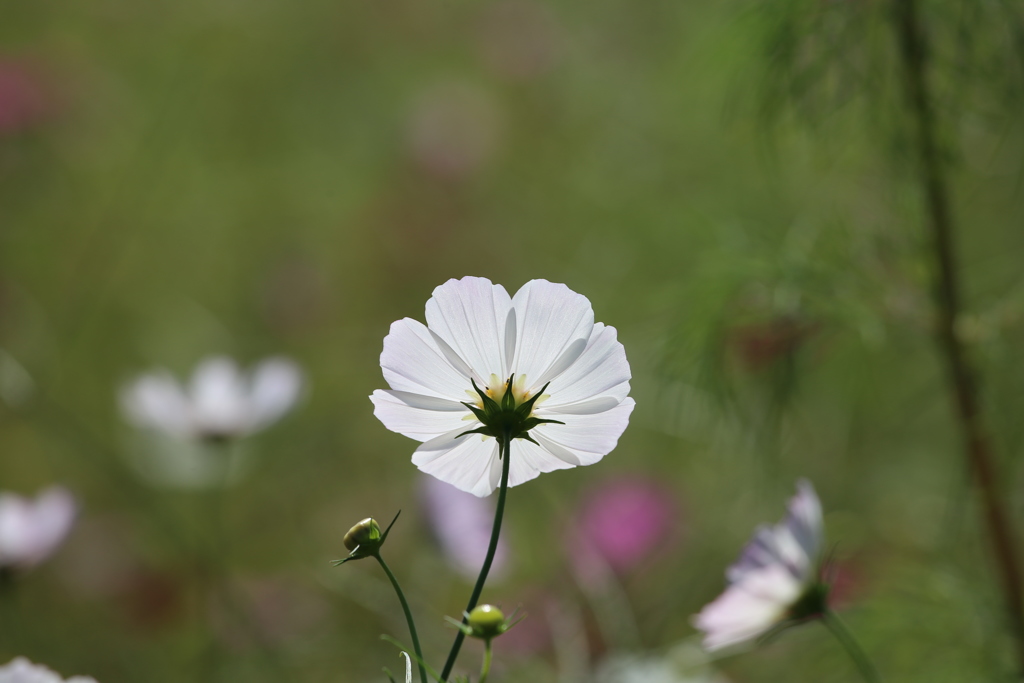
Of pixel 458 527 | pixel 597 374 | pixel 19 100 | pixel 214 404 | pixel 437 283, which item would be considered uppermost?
pixel 19 100

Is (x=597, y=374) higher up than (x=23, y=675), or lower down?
higher up

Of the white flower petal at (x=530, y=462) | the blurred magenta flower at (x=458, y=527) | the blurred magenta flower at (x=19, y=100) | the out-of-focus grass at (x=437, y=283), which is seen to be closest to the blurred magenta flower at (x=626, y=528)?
the out-of-focus grass at (x=437, y=283)

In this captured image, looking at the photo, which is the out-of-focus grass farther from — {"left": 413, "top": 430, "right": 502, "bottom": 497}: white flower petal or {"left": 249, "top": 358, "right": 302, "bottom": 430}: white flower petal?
{"left": 413, "top": 430, "right": 502, "bottom": 497}: white flower petal

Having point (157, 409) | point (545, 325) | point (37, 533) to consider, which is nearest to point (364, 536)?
point (545, 325)

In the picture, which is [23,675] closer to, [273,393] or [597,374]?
[597,374]

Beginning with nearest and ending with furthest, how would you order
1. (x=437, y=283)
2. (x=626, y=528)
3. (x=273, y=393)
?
(x=273, y=393) → (x=626, y=528) → (x=437, y=283)

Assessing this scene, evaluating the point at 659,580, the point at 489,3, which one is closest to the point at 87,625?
the point at 659,580

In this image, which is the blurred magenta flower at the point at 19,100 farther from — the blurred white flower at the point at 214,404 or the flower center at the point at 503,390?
the flower center at the point at 503,390
